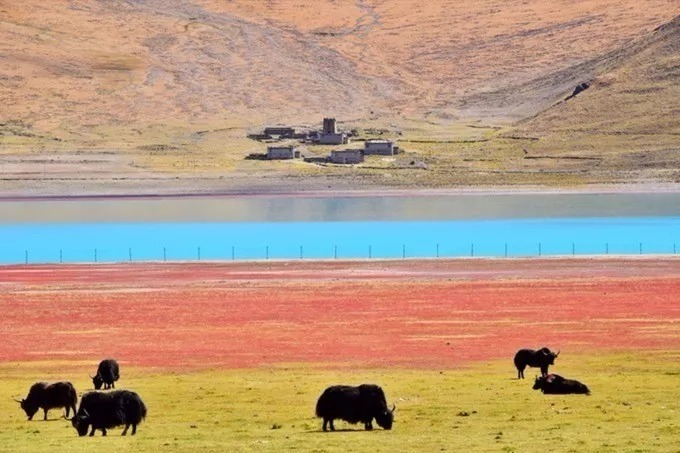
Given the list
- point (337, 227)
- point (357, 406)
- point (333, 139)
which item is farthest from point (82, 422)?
point (333, 139)

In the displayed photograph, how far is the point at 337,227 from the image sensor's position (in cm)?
10338

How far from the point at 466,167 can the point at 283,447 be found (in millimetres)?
138486

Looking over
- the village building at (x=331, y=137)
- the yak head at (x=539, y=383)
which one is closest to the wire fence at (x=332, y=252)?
the yak head at (x=539, y=383)

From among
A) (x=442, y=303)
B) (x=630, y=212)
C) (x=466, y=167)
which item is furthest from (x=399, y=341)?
(x=466, y=167)

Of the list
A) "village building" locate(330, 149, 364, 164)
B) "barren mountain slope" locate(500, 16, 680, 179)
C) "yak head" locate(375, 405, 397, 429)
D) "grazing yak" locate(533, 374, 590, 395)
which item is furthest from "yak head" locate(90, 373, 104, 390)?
"village building" locate(330, 149, 364, 164)

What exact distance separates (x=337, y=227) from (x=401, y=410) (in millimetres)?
73981

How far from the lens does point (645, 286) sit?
203ft

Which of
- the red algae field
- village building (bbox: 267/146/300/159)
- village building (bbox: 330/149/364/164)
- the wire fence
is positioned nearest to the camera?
the red algae field

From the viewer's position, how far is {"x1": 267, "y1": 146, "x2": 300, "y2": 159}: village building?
170 meters

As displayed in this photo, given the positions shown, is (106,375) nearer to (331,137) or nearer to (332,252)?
(332,252)

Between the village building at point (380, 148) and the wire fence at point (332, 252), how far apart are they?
84473 millimetres

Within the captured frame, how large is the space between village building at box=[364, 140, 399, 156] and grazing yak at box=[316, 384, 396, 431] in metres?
146

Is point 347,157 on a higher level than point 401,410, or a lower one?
higher

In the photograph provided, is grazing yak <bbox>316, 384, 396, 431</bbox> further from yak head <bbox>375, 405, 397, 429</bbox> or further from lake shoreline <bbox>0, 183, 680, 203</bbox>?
lake shoreline <bbox>0, 183, 680, 203</bbox>
